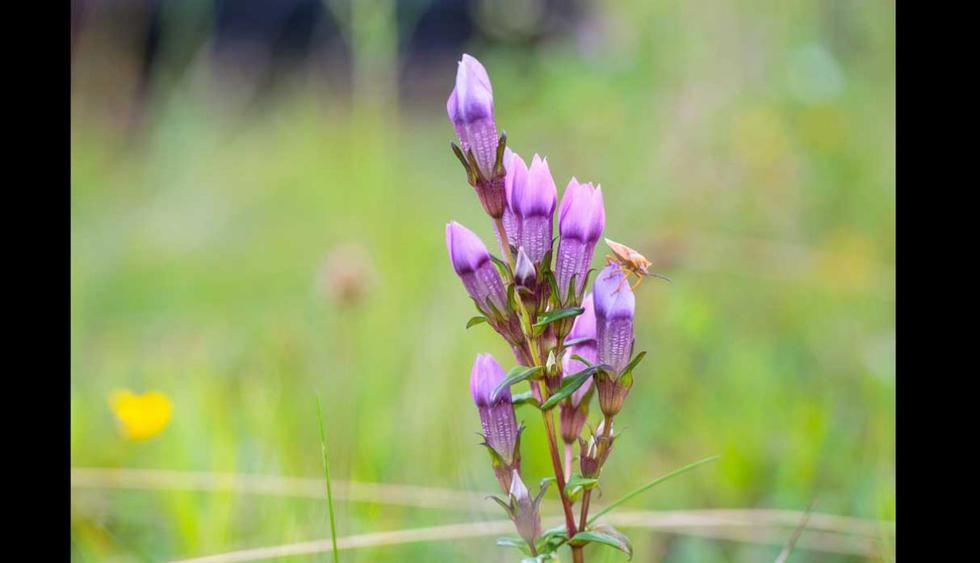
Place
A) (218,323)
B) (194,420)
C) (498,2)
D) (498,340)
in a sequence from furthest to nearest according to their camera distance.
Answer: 1. (498,2)
2. (218,323)
3. (498,340)
4. (194,420)

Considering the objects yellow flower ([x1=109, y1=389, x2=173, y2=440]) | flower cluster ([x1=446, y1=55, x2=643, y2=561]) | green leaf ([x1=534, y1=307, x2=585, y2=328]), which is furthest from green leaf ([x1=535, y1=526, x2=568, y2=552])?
yellow flower ([x1=109, y1=389, x2=173, y2=440])

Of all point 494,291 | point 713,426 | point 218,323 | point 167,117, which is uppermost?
point 167,117

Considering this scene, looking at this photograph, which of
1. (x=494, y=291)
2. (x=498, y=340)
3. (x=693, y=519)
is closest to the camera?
(x=494, y=291)

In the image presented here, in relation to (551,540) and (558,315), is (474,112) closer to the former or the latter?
(558,315)

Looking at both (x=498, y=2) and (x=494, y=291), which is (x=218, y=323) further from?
(x=494, y=291)

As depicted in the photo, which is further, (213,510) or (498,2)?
(498,2)

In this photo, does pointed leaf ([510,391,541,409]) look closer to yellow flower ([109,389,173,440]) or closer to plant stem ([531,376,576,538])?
plant stem ([531,376,576,538])

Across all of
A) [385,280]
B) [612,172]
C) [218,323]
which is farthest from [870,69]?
[218,323]
